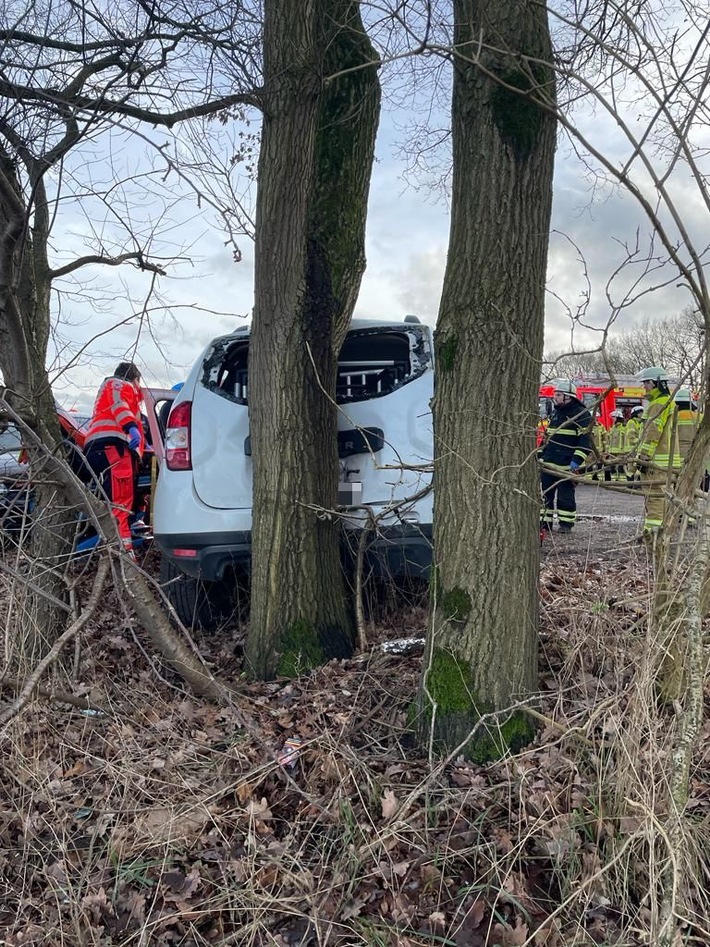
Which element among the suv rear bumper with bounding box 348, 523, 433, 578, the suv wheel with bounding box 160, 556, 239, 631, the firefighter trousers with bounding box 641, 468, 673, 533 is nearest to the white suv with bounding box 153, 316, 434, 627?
the suv rear bumper with bounding box 348, 523, 433, 578

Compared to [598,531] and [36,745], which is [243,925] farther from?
[598,531]

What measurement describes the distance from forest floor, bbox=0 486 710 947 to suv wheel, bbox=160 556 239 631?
131 centimetres

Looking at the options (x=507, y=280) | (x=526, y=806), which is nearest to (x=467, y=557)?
(x=526, y=806)

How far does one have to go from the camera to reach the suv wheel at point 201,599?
4988 mm

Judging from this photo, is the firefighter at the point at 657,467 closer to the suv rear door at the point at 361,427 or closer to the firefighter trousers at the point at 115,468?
the suv rear door at the point at 361,427

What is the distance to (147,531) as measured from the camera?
6828 mm

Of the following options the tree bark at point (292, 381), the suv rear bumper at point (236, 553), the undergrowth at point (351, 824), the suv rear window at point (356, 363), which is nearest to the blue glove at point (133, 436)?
the suv rear window at point (356, 363)

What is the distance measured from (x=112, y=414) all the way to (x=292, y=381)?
297 cm

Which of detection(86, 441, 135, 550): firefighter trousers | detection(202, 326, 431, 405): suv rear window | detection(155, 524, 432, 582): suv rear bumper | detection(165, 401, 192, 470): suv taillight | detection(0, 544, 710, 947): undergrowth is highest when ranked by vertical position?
detection(202, 326, 431, 405): suv rear window

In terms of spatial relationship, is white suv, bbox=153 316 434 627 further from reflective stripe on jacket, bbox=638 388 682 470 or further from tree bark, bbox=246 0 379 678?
reflective stripe on jacket, bbox=638 388 682 470

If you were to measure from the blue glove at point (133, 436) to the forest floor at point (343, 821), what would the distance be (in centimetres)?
334

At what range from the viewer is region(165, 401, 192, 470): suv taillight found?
454 centimetres

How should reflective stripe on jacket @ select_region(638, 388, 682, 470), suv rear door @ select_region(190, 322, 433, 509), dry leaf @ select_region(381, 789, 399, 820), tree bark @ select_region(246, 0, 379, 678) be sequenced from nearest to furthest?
dry leaf @ select_region(381, 789, 399, 820)
reflective stripe on jacket @ select_region(638, 388, 682, 470)
tree bark @ select_region(246, 0, 379, 678)
suv rear door @ select_region(190, 322, 433, 509)

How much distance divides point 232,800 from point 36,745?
3.23ft
